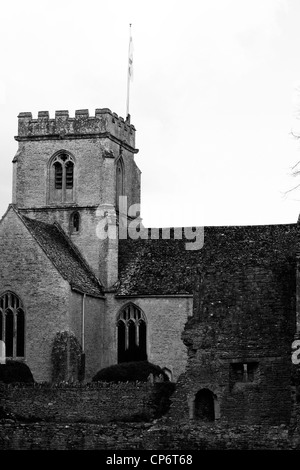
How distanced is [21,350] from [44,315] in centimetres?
213

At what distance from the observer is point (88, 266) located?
221 feet

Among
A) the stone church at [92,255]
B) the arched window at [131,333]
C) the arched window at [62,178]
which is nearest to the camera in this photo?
the stone church at [92,255]

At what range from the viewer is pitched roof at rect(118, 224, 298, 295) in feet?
212

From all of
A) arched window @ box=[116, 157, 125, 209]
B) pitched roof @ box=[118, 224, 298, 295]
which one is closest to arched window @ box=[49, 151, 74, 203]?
arched window @ box=[116, 157, 125, 209]

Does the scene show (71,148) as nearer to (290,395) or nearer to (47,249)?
(47,249)

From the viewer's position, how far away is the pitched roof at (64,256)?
62.9 m

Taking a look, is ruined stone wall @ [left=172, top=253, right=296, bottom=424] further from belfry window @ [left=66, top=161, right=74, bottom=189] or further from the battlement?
the battlement

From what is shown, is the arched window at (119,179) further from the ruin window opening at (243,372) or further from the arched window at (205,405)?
the ruin window opening at (243,372)

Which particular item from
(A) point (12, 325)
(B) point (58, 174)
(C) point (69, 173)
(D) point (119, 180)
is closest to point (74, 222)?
(C) point (69, 173)

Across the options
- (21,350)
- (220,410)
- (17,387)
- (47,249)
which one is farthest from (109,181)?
(220,410)

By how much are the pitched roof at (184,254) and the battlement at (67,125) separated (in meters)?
6.46

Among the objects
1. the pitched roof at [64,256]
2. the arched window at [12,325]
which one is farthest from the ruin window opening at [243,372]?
the arched window at [12,325]

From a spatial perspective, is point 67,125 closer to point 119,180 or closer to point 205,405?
point 119,180

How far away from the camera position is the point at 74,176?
68750 millimetres
